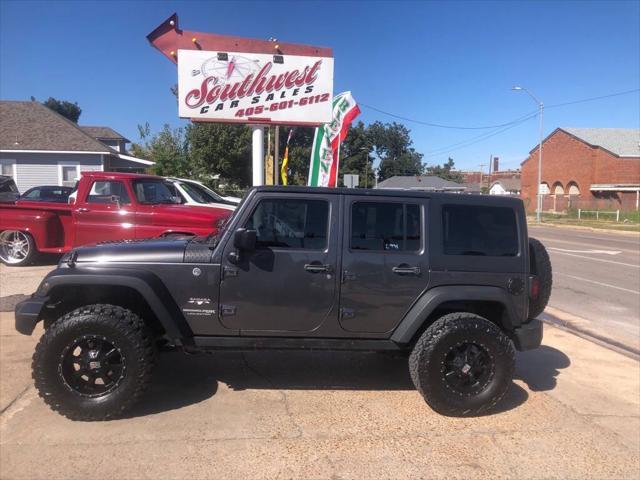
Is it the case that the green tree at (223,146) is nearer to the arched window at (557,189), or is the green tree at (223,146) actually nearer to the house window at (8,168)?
the house window at (8,168)

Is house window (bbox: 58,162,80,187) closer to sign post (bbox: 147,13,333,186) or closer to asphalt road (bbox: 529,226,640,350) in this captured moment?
sign post (bbox: 147,13,333,186)

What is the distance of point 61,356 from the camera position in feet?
12.5

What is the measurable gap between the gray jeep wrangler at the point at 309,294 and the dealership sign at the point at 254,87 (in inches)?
250

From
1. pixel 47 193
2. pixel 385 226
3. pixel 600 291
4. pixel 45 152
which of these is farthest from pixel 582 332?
pixel 45 152

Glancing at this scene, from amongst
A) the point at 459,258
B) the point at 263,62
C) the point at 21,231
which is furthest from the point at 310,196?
the point at 21,231

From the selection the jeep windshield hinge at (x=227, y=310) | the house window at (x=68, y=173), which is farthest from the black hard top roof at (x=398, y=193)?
the house window at (x=68, y=173)

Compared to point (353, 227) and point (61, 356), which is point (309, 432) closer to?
point (353, 227)

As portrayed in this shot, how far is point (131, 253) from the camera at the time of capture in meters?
4.03

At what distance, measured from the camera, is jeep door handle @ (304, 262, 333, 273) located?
13.1 feet

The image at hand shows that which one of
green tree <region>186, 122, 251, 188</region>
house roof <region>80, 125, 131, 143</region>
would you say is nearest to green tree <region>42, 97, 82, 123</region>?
house roof <region>80, 125, 131, 143</region>

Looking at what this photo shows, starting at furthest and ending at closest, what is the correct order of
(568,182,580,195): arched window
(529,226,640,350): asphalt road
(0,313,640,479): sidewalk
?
1. (568,182,580,195): arched window
2. (529,226,640,350): asphalt road
3. (0,313,640,479): sidewalk

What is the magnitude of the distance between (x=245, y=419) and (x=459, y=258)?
6.83 feet

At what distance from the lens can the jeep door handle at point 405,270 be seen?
405 cm

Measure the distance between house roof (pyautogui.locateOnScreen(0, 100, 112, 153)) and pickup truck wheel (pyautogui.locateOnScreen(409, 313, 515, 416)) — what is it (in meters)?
25.7
